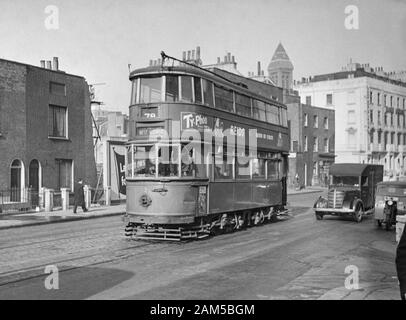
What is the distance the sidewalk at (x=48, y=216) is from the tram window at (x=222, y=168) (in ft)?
28.4

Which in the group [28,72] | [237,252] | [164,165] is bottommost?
[237,252]

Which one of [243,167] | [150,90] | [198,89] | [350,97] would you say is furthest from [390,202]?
[350,97]

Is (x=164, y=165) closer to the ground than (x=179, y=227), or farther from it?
farther from it

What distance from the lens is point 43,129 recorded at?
90.4 feet

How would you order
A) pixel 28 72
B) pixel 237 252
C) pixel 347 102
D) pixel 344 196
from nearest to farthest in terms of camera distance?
pixel 237 252 < pixel 344 196 < pixel 28 72 < pixel 347 102

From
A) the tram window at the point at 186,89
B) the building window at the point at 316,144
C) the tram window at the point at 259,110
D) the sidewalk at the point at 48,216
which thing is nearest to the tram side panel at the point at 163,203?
the tram window at the point at 186,89

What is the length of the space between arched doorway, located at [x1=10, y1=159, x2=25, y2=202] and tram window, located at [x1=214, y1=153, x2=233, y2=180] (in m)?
13.3

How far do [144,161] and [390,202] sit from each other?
933cm

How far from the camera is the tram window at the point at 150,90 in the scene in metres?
14.7

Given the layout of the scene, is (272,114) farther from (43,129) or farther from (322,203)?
(43,129)

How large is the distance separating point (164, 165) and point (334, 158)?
50.8 meters

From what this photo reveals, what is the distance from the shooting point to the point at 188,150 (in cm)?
1458

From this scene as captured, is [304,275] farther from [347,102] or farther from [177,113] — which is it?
[347,102]
